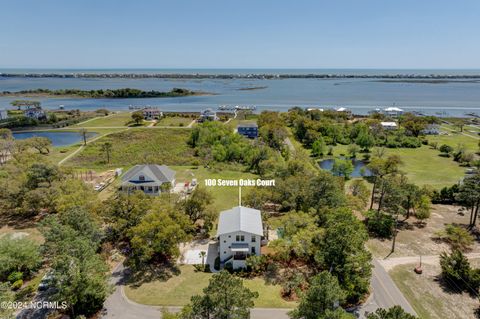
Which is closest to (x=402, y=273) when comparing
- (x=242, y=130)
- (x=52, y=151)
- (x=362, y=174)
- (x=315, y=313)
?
(x=315, y=313)

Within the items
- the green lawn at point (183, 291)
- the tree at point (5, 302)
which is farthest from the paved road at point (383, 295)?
the tree at point (5, 302)

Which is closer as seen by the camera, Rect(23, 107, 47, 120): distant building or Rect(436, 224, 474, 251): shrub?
Rect(436, 224, 474, 251): shrub

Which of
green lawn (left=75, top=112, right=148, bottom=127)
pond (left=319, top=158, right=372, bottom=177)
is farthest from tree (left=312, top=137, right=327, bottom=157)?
green lawn (left=75, top=112, right=148, bottom=127)

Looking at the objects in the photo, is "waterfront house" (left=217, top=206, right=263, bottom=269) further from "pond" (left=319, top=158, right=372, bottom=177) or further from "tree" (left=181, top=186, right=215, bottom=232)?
"pond" (left=319, top=158, right=372, bottom=177)

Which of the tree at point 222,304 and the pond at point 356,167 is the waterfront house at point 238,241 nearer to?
the tree at point 222,304

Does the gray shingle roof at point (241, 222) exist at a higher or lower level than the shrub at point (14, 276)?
higher

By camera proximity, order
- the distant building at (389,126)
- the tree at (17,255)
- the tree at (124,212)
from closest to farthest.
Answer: the tree at (17,255), the tree at (124,212), the distant building at (389,126)

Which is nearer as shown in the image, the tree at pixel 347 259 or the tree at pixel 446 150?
the tree at pixel 347 259
